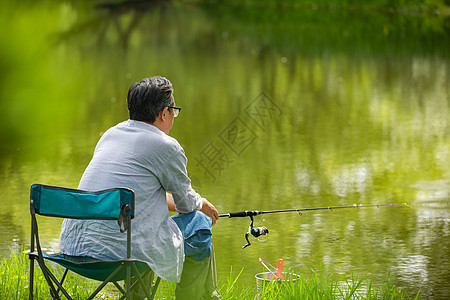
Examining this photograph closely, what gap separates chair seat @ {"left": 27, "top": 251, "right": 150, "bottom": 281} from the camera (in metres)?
3.56

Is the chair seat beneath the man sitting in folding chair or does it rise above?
beneath

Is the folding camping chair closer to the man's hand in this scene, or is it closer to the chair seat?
the chair seat

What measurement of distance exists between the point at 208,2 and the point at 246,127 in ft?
106

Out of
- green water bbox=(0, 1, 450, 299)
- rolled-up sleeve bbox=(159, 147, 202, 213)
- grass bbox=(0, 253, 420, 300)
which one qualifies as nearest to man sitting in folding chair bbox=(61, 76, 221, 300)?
rolled-up sleeve bbox=(159, 147, 202, 213)

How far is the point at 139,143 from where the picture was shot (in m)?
3.79

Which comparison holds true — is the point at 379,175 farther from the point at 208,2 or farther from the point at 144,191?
the point at 208,2

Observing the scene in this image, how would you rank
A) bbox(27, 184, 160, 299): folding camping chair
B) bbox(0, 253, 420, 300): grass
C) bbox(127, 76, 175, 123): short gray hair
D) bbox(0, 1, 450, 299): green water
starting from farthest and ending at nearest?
bbox(0, 1, 450, 299): green water → bbox(0, 253, 420, 300): grass → bbox(127, 76, 175, 123): short gray hair → bbox(27, 184, 160, 299): folding camping chair

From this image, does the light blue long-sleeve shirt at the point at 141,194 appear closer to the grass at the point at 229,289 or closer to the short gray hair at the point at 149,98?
the short gray hair at the point at 149,98

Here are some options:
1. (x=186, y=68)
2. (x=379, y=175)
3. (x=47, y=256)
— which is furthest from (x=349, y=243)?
(x=186, y=68)

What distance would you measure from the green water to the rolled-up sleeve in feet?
4.44

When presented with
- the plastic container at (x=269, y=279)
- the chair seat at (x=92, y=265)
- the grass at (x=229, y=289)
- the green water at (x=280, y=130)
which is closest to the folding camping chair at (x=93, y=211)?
the chair seat at (x=92, y=265)

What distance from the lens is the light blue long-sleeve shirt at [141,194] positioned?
3.70 m

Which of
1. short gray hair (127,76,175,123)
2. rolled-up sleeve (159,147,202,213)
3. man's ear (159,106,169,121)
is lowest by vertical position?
rolled-up sleeve (159,147,202,213)

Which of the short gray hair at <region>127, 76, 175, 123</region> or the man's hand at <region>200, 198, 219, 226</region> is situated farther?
the man's hand at <region>200, 198, 219, 226</region>
